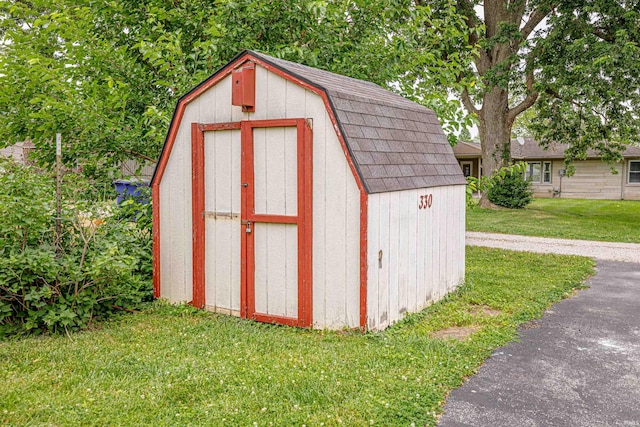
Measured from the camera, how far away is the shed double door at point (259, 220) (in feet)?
16.7

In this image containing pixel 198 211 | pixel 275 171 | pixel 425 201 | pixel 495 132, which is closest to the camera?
pixel 275 171

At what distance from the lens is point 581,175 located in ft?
92.1

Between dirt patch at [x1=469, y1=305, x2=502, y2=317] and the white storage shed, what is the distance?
0.46 m

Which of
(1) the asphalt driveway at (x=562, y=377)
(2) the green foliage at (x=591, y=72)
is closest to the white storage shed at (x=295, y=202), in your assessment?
(1) the asphalt driveway at (x=562, y=377)

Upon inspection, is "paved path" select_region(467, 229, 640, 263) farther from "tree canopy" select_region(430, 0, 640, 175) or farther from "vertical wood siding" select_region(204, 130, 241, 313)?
"vertical wood siding" select_region(204, 130, 241, 313)

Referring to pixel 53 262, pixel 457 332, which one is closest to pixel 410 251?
pixel 457 332

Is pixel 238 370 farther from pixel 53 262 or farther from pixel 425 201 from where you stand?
pixel 425 201

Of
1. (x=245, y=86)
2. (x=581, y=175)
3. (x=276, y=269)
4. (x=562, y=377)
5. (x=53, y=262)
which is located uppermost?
(x=245, y=86)

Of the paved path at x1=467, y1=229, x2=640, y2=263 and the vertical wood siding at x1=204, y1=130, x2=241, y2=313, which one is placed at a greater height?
the vertical wood siding at x1=204, y1=130, x2=241, y2=313

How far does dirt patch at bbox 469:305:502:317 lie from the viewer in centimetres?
584

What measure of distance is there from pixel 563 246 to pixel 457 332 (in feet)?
24.0

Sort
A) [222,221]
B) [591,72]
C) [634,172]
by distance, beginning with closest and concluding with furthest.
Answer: [222,221] → [591,72] → [634,172]

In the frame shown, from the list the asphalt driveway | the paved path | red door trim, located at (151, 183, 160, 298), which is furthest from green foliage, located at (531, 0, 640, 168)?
red door trim, located at (151, 183, 160, 298)

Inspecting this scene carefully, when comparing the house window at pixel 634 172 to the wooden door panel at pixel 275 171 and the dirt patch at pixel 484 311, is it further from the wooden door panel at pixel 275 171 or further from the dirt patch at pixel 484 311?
the wooden door panel at pixel 275 171
